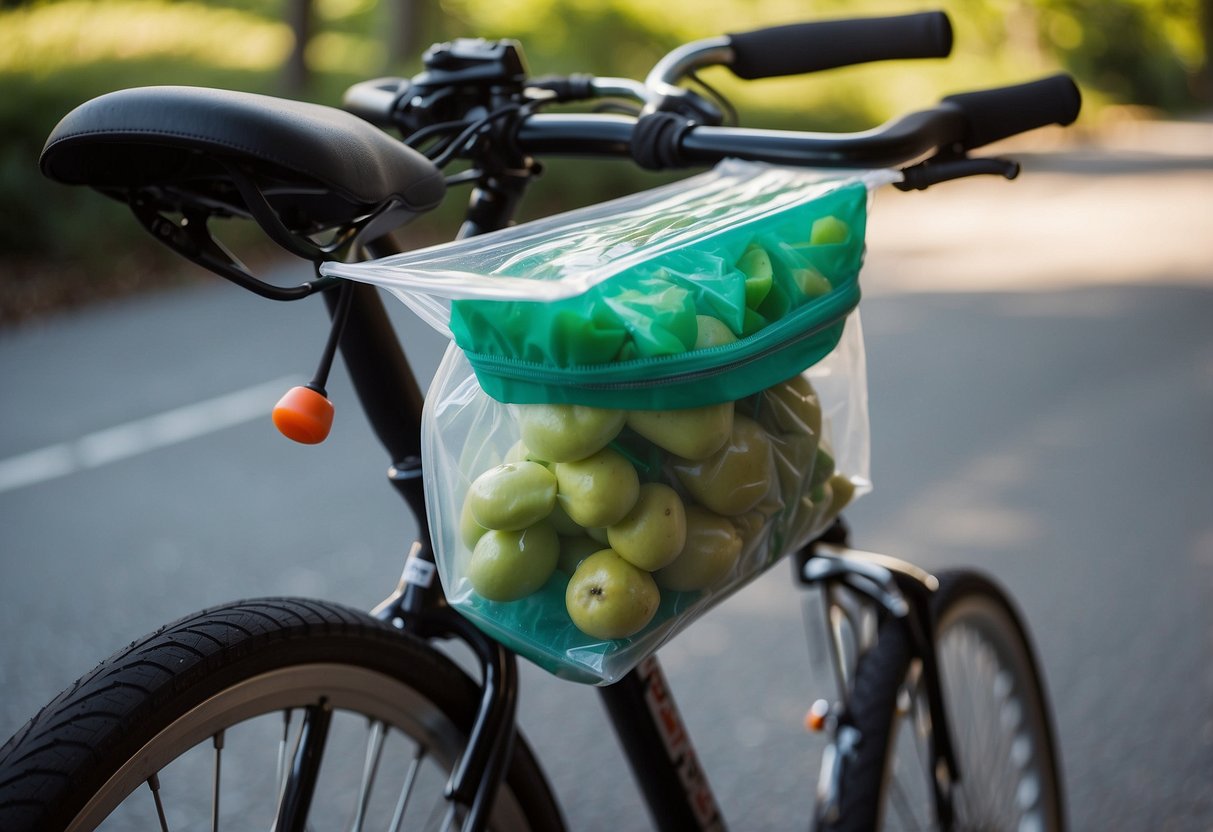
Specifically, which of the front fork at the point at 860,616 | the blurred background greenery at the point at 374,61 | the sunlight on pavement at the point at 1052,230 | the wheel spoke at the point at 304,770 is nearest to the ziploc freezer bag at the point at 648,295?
the wheel spoke at the point at 304,770

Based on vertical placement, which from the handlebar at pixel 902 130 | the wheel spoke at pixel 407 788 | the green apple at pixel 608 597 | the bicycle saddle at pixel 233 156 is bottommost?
the wheel spoke at pixel 407 788

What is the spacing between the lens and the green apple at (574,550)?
3.51 feet

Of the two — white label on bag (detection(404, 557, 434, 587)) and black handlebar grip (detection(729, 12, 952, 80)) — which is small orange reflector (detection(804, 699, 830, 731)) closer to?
white label on bag (detection(404, 557, 434, 587))

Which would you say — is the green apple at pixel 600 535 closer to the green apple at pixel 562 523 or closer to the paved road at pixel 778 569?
the green apple at pixel 562 523

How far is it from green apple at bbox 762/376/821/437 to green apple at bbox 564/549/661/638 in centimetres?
23

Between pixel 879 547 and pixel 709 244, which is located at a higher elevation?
pixel 709 244

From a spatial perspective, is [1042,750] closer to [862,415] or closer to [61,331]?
[862,415]

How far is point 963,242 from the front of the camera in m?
8.95

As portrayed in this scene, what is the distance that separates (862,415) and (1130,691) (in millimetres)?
2093

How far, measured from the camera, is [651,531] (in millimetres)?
1020

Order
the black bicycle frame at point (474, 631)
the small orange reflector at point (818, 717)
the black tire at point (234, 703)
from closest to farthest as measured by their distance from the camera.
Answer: the black tire at point (234, 703) < the black bicycle frame at point (474, 631) < the small orange reflector at point (818, 717)

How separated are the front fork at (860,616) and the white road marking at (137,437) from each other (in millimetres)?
3610

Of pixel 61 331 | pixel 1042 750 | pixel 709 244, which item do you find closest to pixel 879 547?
pixel 1042 750

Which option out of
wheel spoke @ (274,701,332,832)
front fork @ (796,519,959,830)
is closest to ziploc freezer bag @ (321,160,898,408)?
wheel spoke @ (274,701,332,832)
